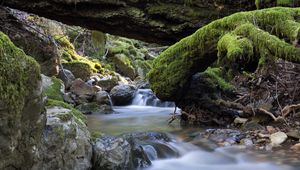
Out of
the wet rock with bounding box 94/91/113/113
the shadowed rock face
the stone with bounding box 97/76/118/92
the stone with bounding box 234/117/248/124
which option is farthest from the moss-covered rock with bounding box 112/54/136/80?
the stone with bounding box 234/117/248/124

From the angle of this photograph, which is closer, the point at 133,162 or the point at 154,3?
the point at 133,162

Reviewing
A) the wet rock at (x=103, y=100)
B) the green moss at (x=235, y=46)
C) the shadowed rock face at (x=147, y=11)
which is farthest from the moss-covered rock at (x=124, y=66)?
the green moss at (x=235, y=46)

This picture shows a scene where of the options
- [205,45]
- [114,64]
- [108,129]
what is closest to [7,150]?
[205,45]

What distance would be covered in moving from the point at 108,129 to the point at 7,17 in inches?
143

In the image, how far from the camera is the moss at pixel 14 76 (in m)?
2.92

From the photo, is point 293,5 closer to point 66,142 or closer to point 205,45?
point 205,45

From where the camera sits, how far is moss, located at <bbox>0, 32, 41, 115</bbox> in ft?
9.57

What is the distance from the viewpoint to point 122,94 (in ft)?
42.2

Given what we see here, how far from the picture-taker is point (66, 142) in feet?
13.6

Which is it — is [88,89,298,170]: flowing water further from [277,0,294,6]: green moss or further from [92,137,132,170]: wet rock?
[277,0,294,6]: green moss

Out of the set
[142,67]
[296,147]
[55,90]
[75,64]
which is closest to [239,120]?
[296,147]

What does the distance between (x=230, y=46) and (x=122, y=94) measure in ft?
25.2

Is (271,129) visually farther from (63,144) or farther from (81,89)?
(81,89)

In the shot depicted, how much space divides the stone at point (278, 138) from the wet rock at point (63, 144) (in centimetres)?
318
